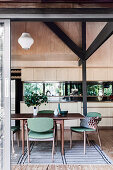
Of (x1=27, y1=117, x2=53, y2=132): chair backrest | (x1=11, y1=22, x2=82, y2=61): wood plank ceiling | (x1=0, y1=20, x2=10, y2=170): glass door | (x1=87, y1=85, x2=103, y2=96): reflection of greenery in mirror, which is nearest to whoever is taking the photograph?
(x1=0, y1=20, x2=10, y2=170): glass door

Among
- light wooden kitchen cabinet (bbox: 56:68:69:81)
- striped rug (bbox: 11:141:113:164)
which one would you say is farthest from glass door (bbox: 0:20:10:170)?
light wooden kitchen cabinet (bbox: 56:68:69:81)

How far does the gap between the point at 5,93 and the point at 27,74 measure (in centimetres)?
520

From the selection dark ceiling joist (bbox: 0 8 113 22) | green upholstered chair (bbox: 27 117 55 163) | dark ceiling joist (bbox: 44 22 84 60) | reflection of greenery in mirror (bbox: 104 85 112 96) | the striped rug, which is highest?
dark ceiling joist (bbox: 44 22 84 60)

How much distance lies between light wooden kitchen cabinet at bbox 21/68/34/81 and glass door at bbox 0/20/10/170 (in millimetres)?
5139

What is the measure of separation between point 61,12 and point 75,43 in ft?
11.7

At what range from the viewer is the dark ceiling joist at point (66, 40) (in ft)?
17.7

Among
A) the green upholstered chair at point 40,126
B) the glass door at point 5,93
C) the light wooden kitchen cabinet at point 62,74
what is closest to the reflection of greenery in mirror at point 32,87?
the light wooden kitchen cabinet at point 62,74

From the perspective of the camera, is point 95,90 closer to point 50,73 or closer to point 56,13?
point 50,73

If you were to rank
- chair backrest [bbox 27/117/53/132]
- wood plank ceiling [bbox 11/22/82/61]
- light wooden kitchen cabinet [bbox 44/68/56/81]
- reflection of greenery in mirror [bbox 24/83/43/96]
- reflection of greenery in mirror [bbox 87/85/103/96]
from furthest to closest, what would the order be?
reflection of greenery in mirror [bbox 87/85/103/96]
reflection of greenery in mirror [bbox 24/83/43/96]
light wooden kitchen cabinet [bbox 44/68/56/81]
wood plank ceiling [bbox 11/22/82/61]
chair backrest [bbox 27/117/53/132]

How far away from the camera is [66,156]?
374 centimetres

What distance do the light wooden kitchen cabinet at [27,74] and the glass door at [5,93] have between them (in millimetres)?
5139

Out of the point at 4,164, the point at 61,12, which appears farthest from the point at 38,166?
the point at 61,12

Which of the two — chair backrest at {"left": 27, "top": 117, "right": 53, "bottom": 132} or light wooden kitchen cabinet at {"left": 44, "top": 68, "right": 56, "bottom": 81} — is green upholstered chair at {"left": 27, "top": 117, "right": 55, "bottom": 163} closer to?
chair backrest at {"left": 27, "top": 117, "right": 53, "bottom": 132}

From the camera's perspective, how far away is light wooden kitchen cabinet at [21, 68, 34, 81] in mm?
7367
